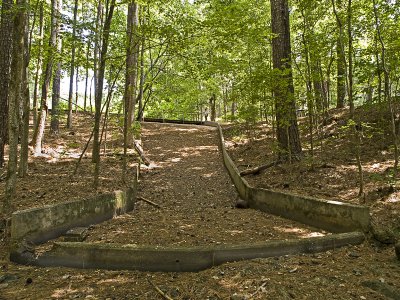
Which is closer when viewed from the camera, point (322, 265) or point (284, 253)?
point (322, 265)

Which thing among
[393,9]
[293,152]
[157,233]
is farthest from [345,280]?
[393,9]

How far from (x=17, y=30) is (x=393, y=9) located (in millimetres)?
7622

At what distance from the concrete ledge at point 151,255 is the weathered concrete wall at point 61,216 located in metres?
0.36

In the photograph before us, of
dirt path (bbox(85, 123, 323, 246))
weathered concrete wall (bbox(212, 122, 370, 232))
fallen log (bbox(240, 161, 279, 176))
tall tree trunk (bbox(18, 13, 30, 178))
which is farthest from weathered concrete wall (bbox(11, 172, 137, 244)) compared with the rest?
fallen log (bbox(240, 161, 279, 176))

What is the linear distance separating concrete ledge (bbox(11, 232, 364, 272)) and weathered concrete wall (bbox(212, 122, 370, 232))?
1.01 metres

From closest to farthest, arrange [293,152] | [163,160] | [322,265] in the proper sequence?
[322,265] → [293,152] → [163,160]

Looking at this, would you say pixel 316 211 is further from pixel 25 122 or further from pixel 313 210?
pixel 25 122

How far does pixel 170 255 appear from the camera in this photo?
12.4 feet

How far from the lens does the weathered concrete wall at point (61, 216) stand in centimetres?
422

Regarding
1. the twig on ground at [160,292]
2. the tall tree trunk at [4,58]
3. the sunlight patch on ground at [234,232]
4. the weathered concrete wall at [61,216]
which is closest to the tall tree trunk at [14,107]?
the weathered concrete wall at [61,216]

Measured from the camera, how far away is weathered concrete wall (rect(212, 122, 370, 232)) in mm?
4613

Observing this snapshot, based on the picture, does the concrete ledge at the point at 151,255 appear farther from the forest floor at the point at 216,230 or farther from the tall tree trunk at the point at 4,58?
the tall tree trunk at the point at 4,58

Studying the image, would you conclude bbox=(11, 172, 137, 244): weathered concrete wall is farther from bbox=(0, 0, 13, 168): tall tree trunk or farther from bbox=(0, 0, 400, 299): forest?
bbox=(0, 0, 13, 168): tall tree trunk

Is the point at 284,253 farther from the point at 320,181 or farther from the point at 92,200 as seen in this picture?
the point at 320,181
